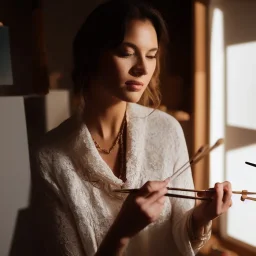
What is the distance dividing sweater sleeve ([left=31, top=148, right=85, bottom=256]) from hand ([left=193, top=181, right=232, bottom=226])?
22cm

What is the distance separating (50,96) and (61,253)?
274 mm

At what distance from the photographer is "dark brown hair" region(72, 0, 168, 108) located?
588mm

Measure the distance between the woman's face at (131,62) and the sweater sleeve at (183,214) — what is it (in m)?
0.17

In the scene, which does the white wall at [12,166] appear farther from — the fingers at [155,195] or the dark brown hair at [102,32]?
the fingers at [155,195]

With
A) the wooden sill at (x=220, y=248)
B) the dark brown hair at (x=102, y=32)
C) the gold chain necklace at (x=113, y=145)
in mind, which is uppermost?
the dark brown hair at (x=102, y=32)

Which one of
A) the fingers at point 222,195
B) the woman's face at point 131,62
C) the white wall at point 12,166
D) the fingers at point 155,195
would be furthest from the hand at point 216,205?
the white wall at point 12,166

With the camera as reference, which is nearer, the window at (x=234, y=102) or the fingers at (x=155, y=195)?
the fingers at (x=155, y=195)

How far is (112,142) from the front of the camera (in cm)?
68

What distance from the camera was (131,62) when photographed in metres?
0.59

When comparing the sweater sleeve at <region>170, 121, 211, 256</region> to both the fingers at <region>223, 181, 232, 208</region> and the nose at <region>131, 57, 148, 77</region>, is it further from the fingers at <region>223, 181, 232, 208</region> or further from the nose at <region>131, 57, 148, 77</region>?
the nose at <region>131, 57, 148, 77</region>

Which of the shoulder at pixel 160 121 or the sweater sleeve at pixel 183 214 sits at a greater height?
the shoulder at pixel 160 121

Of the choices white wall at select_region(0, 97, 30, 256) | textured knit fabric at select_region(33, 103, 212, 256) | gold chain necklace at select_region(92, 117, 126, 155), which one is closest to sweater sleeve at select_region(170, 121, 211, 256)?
textured knit fabric at select_region(33, 103, 212, 256)

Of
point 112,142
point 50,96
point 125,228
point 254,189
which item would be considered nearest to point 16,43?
point 50,96

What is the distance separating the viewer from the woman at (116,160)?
0.59 meters
